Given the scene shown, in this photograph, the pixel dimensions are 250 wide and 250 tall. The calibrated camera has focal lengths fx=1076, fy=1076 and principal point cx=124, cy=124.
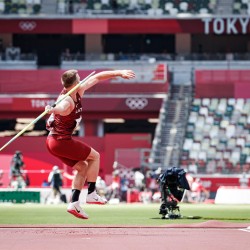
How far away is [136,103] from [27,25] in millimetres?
8072

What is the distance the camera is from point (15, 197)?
3397 centimetres

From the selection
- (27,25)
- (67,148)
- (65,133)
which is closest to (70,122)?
(65,133)

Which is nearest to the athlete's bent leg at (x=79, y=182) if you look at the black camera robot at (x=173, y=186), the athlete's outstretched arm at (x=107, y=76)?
the athlete's outstretched arm at (x=107, y=76)

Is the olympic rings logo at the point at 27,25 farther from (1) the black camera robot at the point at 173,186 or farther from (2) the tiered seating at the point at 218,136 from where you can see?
(1) the black camera robot at the point at 173,186

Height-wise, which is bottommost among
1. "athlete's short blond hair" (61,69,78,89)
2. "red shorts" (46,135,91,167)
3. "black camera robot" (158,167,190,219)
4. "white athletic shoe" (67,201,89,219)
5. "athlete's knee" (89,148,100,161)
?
"black camera robot" (158,167,190,219)

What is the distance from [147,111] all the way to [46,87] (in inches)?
196

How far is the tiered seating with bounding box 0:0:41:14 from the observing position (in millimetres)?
54312

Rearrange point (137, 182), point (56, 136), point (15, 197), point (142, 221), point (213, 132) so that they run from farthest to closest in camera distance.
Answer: point (213, 132) < point (137, 182) < point (15, 197) < point (142, 221) < point (56, 136)

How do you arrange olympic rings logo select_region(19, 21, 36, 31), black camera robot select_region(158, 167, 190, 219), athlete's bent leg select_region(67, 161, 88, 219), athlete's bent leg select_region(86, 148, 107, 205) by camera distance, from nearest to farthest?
athlete's bent leg select_region(67, 161, 88, 219) < athlete's bent leg select_region(86, 148, 107, 205) < black camera robot select_region(158, 167, 190, 219) < olympic rings logo select_region(19, 21, 36, 31)

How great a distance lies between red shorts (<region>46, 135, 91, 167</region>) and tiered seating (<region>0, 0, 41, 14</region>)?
39.9 meters

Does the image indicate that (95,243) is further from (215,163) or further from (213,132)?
(213,132)

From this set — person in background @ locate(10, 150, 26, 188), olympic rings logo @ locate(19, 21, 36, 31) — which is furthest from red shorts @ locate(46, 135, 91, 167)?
olympic rings logo @ locate(19, 21, 36, 31)

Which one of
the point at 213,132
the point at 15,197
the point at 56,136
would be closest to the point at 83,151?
the point at 56,136

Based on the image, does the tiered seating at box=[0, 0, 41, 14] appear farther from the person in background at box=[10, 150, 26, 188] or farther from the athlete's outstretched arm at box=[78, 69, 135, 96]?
the athlete's outstretched arm at box=[78, 69, 135, 96]
